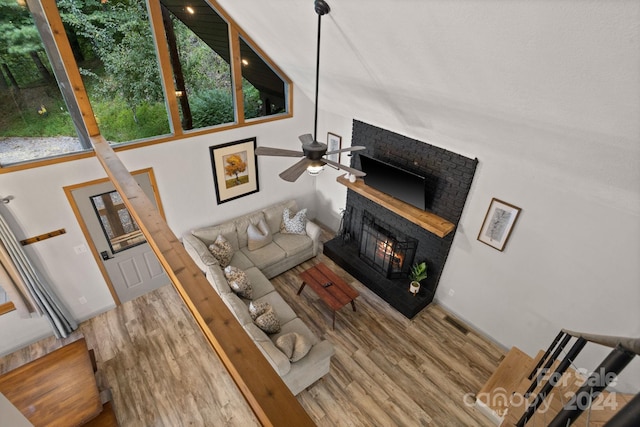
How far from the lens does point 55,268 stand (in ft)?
13.6

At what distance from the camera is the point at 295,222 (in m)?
5.83

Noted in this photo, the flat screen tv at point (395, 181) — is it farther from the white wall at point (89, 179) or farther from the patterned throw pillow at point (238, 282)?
the patterned throw pillow at point (238, 282)

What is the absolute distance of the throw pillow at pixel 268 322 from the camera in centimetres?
392

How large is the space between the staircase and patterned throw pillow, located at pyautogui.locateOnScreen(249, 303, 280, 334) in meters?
2.41

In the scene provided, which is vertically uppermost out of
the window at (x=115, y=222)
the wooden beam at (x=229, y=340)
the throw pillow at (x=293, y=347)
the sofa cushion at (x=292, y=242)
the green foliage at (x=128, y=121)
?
the green foliage at (x=128, y=121)

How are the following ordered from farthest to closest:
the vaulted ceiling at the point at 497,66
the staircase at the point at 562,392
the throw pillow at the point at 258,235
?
the throw pillow at the point at 258,235 → the vaulted ceiling at the point at 497,66 → the staircase at the point at 562,392

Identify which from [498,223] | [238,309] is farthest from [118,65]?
[498,223]

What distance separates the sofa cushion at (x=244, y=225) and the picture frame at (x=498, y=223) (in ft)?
11.7

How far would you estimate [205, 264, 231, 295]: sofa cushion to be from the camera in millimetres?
4303

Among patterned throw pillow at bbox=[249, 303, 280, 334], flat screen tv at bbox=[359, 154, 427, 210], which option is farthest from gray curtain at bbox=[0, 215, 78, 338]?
flat screen tv at bbox=[359, 154, 427, 210]

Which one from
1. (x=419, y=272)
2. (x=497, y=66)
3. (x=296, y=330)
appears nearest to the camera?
(x=497, y=66)

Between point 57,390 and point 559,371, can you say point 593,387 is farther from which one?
point 57,390

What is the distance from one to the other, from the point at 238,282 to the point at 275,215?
5.86 ft

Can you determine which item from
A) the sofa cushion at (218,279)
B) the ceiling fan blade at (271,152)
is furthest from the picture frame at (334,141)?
the ceiling fan blade at (271,152)
